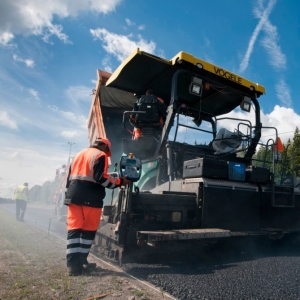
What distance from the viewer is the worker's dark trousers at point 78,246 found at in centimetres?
268

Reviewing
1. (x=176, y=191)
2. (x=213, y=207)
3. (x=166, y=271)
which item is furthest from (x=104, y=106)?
(x=166, y=271)

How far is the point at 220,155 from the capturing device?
14.2ft

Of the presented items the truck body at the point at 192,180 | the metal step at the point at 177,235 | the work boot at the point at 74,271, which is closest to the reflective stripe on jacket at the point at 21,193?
the truck body at the point at 192,180

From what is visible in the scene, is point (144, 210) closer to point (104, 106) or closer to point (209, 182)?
point (209, 182)

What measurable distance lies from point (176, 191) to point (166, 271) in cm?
98

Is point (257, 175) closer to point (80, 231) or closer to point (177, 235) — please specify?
point (177, 235)

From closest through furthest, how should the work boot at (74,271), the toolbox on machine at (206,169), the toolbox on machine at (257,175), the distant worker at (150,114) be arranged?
the work boot at (74,271) → the toolbox on machine at (206,169) → the toolbox on machine at (257,175) → the distant worker at (150,114)

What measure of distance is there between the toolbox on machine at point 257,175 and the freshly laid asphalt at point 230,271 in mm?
752

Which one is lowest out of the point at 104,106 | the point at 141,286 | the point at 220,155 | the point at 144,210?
the point at 141,286

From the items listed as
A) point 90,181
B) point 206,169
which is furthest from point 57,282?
point 206,169

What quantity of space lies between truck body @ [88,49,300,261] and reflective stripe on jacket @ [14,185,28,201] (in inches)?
225

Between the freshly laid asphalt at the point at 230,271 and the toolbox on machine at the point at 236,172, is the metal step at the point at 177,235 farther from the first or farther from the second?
the toolbox on machine at the point at 236,172

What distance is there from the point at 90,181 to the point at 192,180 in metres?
1.23

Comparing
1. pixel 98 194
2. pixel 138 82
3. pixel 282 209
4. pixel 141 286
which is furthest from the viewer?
pixel 138 82
